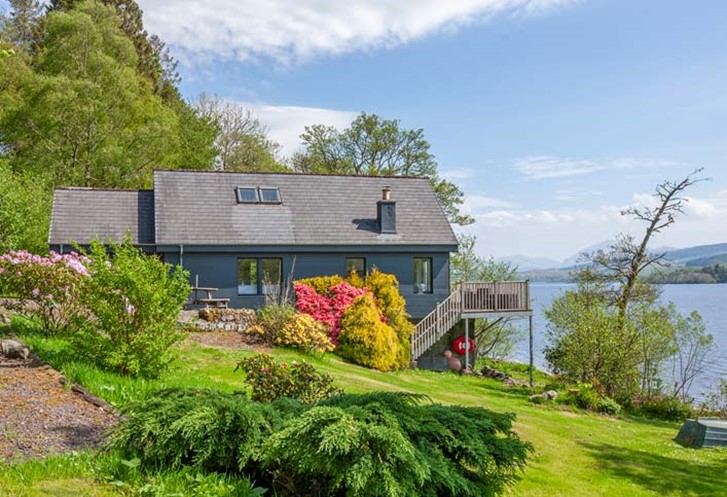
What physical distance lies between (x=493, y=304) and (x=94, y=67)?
2552 cm

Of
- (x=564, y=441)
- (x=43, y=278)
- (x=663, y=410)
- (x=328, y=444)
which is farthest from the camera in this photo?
(x=663, y=410)

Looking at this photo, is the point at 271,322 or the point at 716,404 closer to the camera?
the point at 271,322

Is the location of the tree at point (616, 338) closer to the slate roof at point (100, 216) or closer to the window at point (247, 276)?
the window at point (247, 276)

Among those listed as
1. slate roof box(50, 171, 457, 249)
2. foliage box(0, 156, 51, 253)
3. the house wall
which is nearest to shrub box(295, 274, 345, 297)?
the house wall

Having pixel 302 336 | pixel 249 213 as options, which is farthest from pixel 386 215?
pixel 302 336

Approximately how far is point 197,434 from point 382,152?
120 feet

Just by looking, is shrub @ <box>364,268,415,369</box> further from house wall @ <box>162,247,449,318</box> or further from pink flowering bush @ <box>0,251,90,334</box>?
pink flowering bush @ <box>0,251,90,334</box>

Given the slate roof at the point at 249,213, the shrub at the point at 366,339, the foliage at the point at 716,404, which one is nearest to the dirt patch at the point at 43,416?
the shrub at the point at 366,339

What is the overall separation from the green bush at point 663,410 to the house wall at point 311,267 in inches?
323

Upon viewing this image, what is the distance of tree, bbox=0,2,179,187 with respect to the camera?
3084cm

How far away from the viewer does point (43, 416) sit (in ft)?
21.3

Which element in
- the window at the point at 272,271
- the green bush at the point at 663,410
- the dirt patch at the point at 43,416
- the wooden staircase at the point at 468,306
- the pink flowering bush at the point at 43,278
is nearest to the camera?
the dirt patch at the point at 43,416

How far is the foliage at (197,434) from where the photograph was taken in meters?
5.18

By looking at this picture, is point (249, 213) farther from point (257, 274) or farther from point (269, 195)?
point (257, 274)
